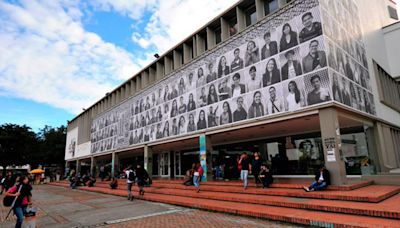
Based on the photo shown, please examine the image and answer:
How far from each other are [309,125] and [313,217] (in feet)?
25.7

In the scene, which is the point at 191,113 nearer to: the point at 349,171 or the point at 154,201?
the point at 154,201

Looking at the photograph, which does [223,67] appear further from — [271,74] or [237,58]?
[271,74]

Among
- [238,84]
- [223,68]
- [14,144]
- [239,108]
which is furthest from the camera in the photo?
[14,144]

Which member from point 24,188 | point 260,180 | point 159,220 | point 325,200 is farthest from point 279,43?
point 24,188

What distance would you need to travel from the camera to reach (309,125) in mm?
13375

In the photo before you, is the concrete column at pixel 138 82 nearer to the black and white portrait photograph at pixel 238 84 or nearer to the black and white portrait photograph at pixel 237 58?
the black and white portrait photograph at pixel 237 58

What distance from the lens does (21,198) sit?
21.6ft

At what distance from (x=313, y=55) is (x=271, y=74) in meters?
2.14

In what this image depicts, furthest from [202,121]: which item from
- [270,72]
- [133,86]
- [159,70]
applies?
[133,86]

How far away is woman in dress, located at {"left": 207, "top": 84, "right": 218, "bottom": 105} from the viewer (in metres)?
15.3

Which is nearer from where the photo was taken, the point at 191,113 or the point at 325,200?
the point at 325,200

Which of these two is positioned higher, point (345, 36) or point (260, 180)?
point (345, 36)

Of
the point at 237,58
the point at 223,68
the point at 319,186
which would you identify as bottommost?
the point at 319,186

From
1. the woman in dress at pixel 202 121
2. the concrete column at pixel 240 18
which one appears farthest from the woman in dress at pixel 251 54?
the woman in dress at pixel 202 121
